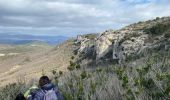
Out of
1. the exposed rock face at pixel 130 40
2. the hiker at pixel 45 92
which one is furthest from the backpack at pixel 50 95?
the exposed rock face at pixel 130 40

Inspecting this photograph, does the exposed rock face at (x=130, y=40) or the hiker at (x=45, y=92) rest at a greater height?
the hiker at (x=45, y=92)

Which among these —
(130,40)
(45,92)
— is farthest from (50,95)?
(130,40)

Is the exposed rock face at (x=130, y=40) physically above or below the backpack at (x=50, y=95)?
below

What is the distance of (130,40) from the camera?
37.5 metres

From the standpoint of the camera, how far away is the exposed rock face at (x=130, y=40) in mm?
34438

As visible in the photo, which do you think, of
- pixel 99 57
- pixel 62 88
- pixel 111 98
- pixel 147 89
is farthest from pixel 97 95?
pixel 99 57

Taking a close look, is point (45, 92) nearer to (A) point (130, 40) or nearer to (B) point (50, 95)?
(B) point (50, 95)

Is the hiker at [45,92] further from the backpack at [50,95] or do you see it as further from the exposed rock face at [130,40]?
the exposed rock face at [130,40]

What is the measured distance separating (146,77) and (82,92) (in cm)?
174

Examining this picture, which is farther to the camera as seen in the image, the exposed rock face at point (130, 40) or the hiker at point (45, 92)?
the exposed rock face at point (130, 40)

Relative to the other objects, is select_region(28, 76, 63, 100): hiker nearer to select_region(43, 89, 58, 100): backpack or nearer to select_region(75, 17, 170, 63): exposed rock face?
select_region(43, 89, 58, 100): backpack

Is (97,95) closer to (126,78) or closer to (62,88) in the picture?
(126,78)

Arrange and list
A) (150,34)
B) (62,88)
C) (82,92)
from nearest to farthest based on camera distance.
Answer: (82,92) → (62,88) → (150,34)

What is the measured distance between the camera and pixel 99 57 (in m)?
40.9
